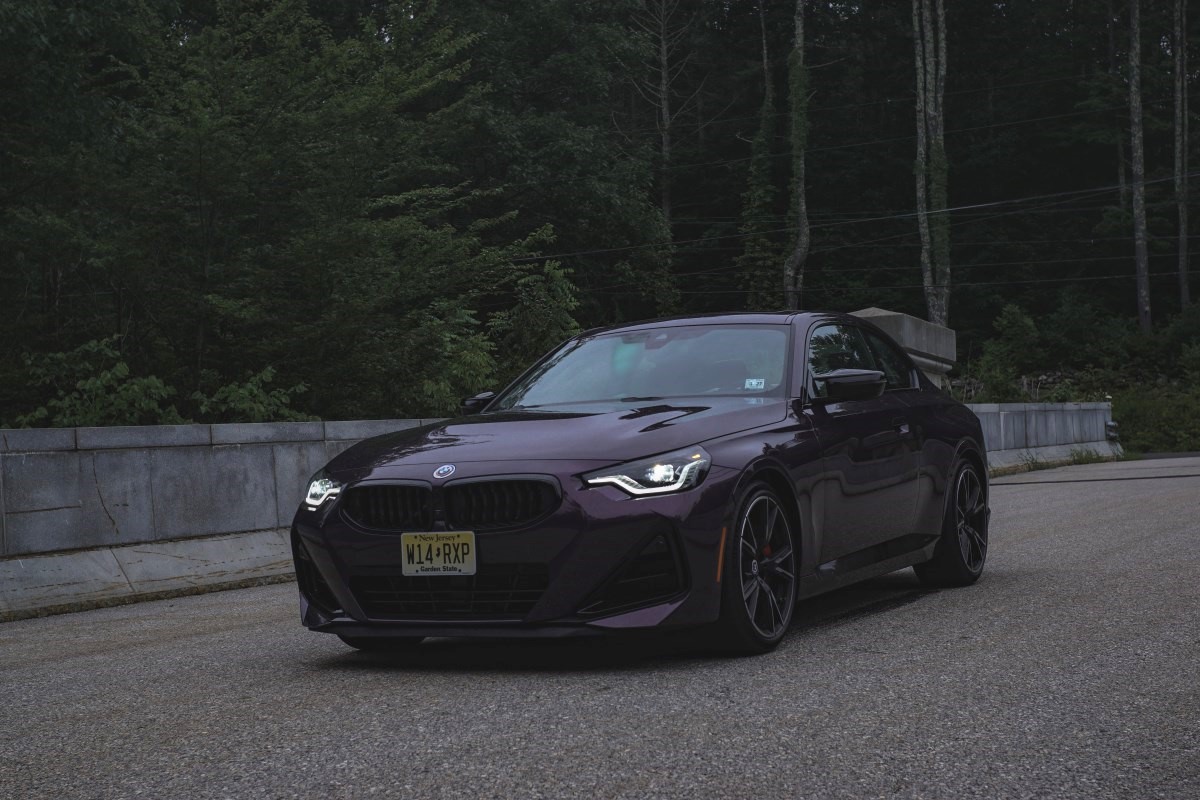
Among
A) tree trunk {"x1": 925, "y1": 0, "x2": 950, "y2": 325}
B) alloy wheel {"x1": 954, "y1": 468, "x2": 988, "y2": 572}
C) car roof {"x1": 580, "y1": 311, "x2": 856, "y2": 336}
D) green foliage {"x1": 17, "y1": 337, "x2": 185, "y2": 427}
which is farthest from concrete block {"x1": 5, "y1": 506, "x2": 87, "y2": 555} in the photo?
tree trunk {"x1": 925, "y1": 0, "x2": 950, "y2": 325}

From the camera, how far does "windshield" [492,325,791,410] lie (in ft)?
22.5

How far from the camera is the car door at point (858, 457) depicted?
676 cm

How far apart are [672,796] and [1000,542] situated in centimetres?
747

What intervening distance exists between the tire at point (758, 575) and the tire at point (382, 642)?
125 centimetres

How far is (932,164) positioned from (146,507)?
47.3m

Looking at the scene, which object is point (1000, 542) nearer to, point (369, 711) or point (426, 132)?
point (369, 711)

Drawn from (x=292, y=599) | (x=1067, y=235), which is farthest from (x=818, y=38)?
(x=292, y=599)

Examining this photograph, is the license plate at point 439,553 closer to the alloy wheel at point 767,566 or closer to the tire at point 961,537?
the alloy wheel at point 767,566

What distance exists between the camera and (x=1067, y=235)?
200 ft

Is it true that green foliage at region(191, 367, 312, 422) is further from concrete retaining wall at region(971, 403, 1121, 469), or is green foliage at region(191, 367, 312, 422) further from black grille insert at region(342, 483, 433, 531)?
concrete retaining wall at region(971, 403, 1121, 469)

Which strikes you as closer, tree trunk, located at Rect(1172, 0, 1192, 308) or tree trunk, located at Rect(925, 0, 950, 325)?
tree trunk, located at Rect(925, 0, 950, 325)

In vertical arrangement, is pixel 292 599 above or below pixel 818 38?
below

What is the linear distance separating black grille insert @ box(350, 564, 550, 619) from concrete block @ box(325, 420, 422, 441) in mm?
5581

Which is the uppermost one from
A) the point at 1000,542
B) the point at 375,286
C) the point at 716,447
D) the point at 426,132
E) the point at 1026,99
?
the point at 1026,99
